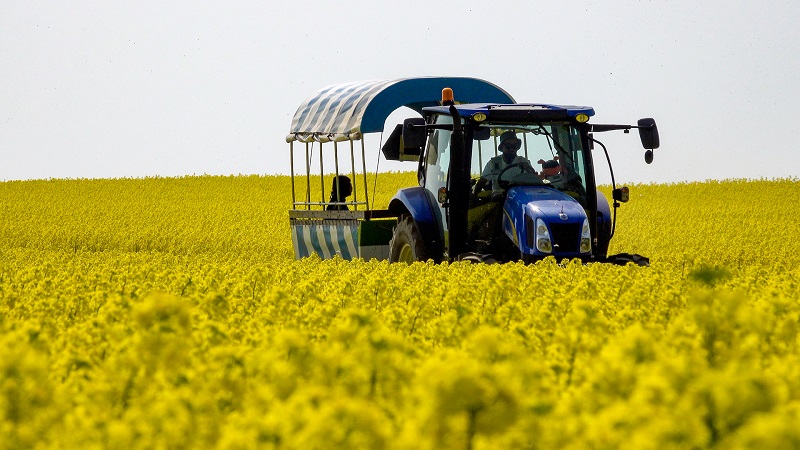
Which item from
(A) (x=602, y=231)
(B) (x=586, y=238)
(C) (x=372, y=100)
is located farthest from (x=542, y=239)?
(C) (x=372, y=100)

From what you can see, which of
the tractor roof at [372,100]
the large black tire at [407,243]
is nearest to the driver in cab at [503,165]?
the large black tire at [407,243]

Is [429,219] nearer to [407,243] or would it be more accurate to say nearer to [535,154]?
[407,243]

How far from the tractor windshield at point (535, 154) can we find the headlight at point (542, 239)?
28.8 inches

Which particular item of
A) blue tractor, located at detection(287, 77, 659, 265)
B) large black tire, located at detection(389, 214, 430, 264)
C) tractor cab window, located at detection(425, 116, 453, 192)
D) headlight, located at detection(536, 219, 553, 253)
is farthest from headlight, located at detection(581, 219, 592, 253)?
large black tire, located at detection(389, 214, 430, 264)

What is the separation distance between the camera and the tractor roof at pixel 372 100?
1595cm

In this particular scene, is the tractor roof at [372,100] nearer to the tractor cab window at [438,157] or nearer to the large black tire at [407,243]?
the large black tire at [407,243]

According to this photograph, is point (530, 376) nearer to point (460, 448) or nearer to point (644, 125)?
point (460, 448)

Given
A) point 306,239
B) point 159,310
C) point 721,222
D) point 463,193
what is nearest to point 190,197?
point 721,222

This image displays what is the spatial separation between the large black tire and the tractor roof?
6.19ft

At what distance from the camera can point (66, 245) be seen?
28125mm

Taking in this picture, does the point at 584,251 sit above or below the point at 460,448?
below

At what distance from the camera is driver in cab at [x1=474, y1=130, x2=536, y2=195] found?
42.8 ft

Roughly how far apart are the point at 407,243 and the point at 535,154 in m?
1.78

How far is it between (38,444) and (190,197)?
3738 centimetres
